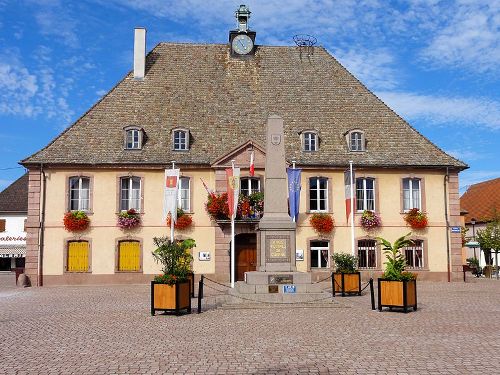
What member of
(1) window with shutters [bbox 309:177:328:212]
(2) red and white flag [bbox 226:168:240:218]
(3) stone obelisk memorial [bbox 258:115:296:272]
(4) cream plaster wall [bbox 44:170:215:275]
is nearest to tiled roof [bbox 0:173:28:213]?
(4) cream plaster wall [bbox 44:170:215:275]

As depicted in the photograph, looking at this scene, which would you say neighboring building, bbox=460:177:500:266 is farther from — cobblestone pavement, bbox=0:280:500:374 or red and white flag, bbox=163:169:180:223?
cobblestone pavement, bbox=0:280:500:374

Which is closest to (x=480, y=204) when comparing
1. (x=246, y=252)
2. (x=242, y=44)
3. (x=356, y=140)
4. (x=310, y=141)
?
(x=356, y=140)

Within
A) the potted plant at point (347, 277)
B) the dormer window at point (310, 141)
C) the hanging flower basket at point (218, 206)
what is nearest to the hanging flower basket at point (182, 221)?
the hanging flower basket at point (218, 206)

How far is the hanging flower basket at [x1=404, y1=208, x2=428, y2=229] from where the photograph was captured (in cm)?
2830

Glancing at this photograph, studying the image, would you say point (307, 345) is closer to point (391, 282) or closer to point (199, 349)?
point (199, 349)

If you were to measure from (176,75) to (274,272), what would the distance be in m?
17.5

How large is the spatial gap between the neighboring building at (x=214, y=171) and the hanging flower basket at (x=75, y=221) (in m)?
0.38

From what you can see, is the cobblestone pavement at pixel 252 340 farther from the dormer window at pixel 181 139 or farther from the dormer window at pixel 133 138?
the dormer window at pixel 181 139

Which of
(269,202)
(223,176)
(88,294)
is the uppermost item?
(223,176)

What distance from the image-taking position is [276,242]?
17.9 m

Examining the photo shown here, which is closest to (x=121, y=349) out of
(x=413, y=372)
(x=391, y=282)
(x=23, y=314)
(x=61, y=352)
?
(x=61, y=352)

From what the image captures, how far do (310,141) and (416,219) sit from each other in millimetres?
6700

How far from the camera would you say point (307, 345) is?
10.2m

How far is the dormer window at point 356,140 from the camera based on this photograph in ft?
95.7
